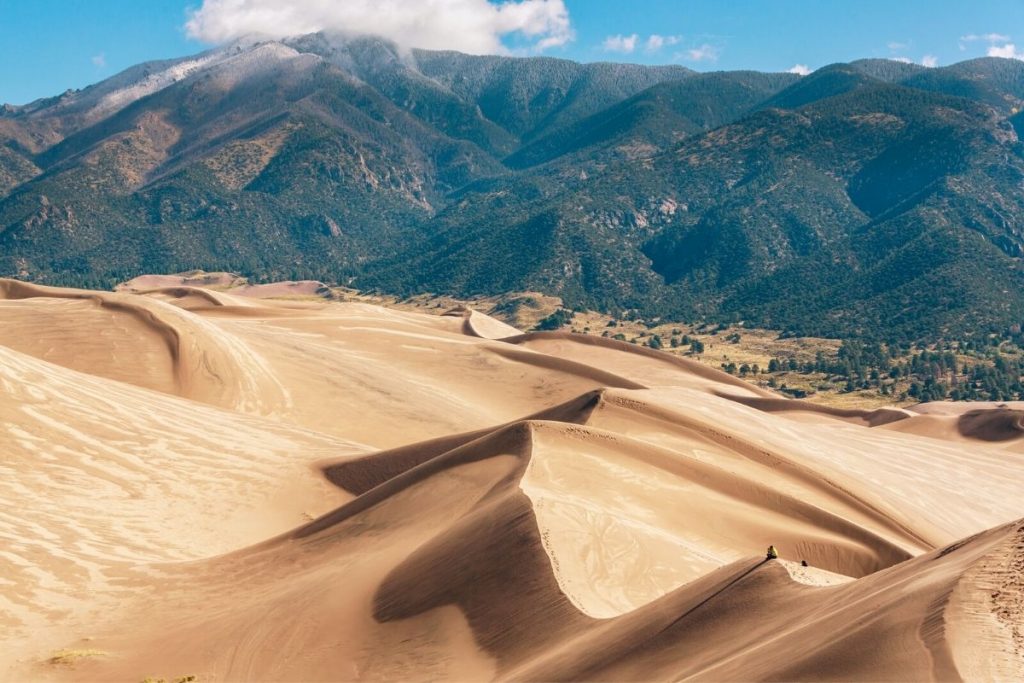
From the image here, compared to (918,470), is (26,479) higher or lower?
higher

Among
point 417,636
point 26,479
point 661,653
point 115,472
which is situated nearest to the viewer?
point 661,653

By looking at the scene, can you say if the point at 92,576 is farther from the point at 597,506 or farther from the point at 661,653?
the point at 661,653

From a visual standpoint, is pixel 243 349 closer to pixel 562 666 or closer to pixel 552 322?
pixel 562 666

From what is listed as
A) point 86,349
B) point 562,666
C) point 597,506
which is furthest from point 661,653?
point 86,349

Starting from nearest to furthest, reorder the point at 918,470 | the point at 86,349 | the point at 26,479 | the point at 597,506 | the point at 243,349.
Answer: the point at 597,506, the point at 26,479, the point at 918,470, the point at 86,349, the point at 243,349

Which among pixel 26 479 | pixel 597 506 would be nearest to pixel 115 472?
pixel 26 479

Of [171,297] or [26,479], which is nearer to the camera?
[26,479]
